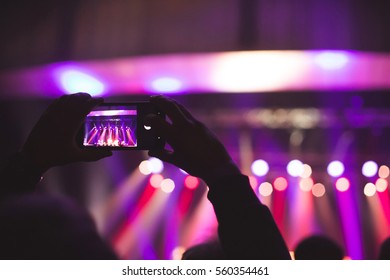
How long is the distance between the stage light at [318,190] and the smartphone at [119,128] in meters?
4.29

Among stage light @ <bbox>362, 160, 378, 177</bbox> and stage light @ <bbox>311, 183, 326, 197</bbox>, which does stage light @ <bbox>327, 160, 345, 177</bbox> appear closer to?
stage light @ <bbox>362, 160, 378, 177</bbox>

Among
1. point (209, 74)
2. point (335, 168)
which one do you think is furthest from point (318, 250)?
point (335, 168)

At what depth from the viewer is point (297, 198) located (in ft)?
16.1

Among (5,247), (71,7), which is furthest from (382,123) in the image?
(5,247)

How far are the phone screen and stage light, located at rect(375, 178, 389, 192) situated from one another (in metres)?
4.24

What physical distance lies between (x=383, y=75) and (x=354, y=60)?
49 cm

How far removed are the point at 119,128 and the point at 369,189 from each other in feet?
14.0

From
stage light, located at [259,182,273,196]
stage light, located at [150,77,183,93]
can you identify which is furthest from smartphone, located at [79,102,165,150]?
stage light, located at [259,182,273,196]

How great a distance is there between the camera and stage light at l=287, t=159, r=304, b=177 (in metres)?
4.50

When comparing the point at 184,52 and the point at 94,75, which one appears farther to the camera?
the point at 94,75

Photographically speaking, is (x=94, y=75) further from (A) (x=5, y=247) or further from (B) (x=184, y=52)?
(A) (x=5, y=247)

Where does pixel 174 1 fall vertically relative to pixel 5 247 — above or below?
above

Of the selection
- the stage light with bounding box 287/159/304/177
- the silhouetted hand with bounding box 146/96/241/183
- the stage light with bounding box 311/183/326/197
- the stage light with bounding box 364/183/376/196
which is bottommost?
the silhouetted hand with bounding box 146/96/241/183

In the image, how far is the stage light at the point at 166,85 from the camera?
2.65 m
